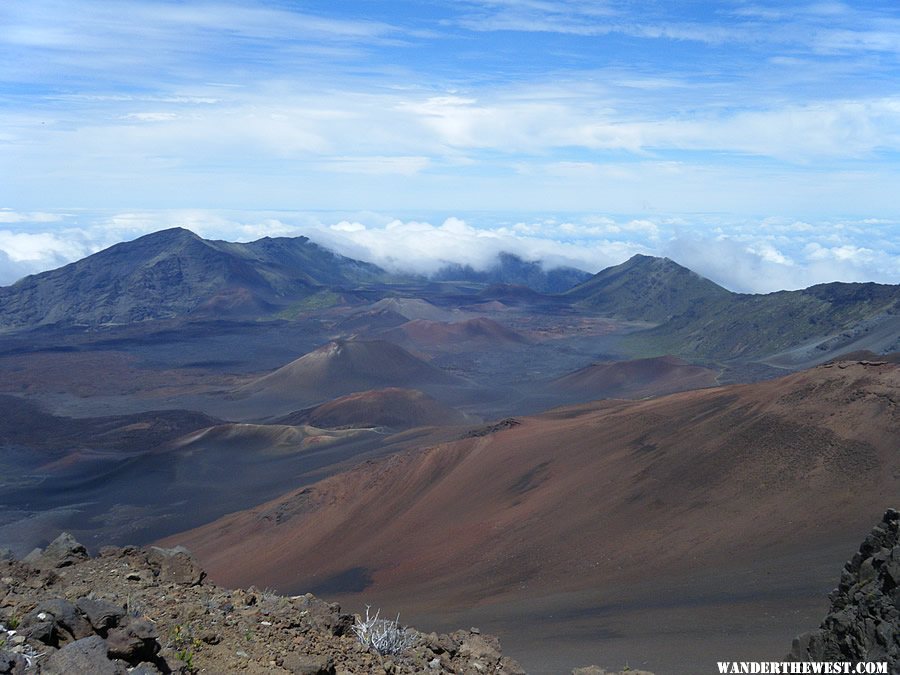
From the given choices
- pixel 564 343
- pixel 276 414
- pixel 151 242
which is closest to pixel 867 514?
pixel 276 414

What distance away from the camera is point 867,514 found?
1916cm

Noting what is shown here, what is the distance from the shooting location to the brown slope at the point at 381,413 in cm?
6419

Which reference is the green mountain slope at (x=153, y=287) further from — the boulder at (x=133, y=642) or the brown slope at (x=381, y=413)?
the boulder at (x=133, y=642)

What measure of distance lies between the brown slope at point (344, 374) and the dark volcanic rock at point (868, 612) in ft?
236

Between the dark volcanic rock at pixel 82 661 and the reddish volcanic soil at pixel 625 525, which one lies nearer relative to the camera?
the dark volcanic rock at pixel 82 661

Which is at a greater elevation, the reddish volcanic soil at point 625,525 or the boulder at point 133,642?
the boulder at point 133,642

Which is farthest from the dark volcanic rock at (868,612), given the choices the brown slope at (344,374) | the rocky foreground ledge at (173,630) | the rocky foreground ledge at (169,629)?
the brown slope at (344,374)

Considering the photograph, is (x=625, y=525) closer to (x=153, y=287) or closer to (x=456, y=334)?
(x=456, y=334)

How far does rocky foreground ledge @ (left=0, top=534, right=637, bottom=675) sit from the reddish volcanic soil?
5693mm

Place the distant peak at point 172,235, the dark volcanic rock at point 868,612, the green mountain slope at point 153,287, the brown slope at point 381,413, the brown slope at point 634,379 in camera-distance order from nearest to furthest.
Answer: the dark volcanic rock at point 868,612 < the brown slope at point 381,413 < the brown slope at point 634,379 < the green mountain slope at point 153,287 < the distant peak at point 172,235

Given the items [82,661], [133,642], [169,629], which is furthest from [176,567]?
[82,661]

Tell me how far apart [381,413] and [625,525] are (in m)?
43.9

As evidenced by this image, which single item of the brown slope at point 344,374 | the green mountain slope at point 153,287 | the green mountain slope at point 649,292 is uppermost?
the green mountain slope at point 153,287

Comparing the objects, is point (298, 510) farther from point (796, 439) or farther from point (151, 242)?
point (151, 242)
